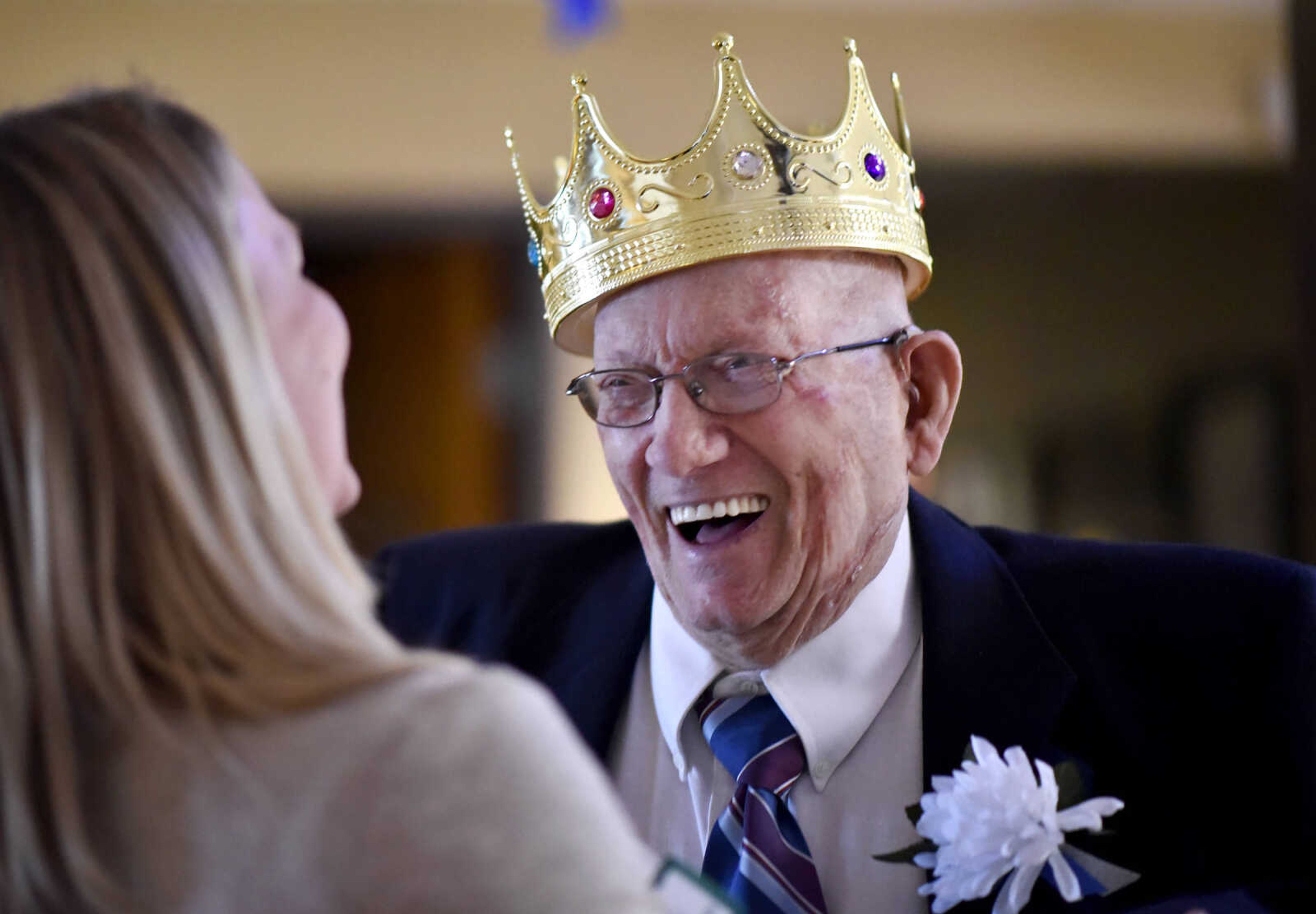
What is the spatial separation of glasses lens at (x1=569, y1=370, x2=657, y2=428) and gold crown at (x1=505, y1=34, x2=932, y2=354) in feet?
0.36

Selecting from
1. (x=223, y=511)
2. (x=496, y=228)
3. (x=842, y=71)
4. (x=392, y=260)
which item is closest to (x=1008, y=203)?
(x=842, y=71)

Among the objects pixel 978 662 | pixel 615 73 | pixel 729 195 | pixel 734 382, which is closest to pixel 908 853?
pixel 978 662

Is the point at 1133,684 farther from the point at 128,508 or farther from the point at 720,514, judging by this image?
the point at 128,508

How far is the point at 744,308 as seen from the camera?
1648 mm

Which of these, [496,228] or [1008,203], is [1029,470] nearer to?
[1008,203]

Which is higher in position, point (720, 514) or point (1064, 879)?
point (720, 514)

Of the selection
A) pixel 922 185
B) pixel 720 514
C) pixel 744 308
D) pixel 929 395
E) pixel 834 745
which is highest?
pixel 922 185

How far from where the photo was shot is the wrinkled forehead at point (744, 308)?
1643 millimetres

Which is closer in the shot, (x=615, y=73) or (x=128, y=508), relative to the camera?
(x=128, y=508)

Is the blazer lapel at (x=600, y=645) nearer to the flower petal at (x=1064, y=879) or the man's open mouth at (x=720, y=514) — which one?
the man's open mouth at (x=720, y=514)

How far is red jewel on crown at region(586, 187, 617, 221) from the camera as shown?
1.73 m

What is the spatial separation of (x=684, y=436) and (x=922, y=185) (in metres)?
4.00

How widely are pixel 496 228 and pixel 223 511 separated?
444 cm

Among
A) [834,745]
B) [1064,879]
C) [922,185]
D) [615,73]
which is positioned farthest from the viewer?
[922,185]
